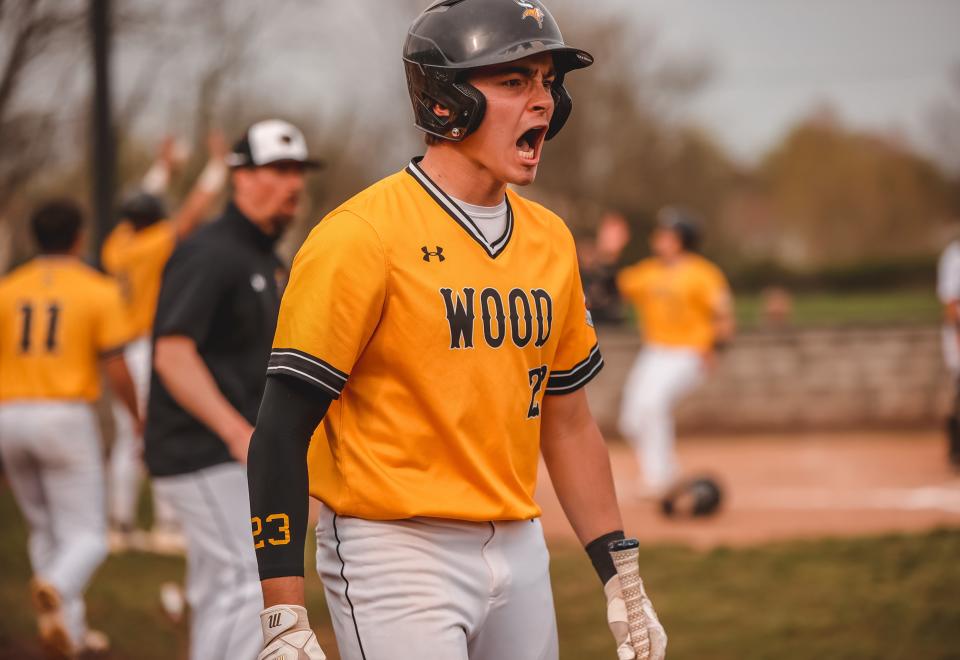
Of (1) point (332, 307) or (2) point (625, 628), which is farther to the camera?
(2) point (625, 628)

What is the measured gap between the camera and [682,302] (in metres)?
11.4

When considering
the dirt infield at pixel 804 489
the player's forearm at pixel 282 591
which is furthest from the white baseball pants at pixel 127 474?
the player's forearm at pixel 282 591

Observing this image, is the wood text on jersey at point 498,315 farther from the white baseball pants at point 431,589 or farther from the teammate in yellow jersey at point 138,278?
the teammate in yellow jersey at point 138,278

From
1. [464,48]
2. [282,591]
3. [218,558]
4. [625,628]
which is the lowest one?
[218,558]

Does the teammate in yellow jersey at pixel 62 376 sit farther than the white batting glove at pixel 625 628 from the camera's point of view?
Yes

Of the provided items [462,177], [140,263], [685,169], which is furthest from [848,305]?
[462,177]

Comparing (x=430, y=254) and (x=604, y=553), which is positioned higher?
(x=430, y=254)

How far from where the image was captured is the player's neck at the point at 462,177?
3006 mm

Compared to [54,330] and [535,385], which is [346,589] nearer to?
[535,385]

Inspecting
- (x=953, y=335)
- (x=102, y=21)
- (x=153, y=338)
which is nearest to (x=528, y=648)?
(x=153, y=338)

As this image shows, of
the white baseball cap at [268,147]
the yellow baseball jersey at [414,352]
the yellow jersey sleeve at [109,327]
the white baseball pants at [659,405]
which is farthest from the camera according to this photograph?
the white baseball pants at [659,405]

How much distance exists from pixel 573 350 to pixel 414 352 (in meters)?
0.57

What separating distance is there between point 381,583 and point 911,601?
17.1 feet

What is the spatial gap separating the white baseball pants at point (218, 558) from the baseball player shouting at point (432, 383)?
6.70 feet
